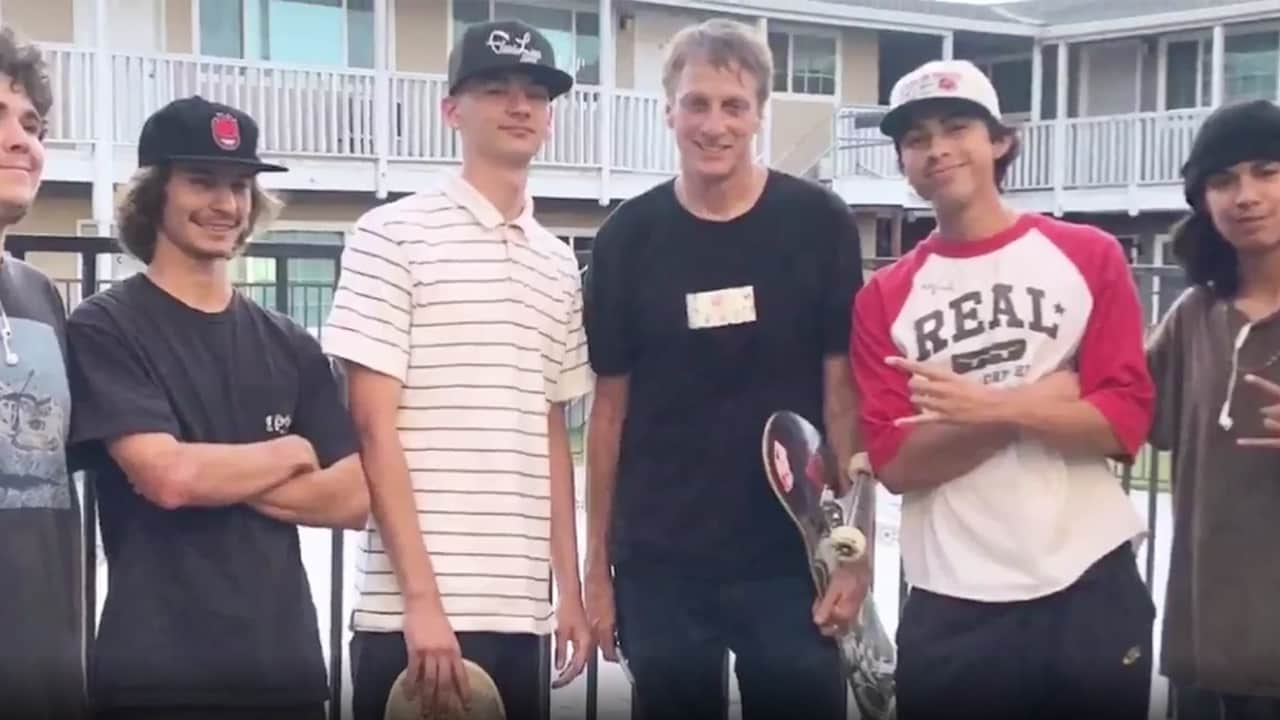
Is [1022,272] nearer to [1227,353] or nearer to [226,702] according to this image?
[1227,353]

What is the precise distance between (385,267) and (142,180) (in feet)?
1.85

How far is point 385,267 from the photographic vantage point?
3035 millimetres

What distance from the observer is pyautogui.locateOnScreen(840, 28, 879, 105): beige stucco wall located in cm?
2236

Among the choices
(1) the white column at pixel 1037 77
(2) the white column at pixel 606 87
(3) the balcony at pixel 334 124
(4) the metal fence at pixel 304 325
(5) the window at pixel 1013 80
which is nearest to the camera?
(4) the metal fence at pixel 304 325

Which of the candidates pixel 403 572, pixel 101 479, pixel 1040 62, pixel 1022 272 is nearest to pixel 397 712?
pixel 403 572

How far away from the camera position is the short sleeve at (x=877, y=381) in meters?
3.10

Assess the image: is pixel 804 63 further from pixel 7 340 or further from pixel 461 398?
pixel 7 340

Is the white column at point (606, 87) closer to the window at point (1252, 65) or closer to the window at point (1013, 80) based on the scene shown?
the window at point (1013, 80)

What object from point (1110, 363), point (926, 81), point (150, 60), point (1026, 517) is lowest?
point (1026, 517)

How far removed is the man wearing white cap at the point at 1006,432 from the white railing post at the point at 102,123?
13857 mm

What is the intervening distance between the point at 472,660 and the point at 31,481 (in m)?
0.99

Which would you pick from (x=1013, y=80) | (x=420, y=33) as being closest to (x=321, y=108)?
(x=420, y=33)

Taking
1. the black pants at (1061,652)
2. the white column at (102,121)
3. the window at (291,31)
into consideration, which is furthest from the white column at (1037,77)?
the black pants at (1061,652)

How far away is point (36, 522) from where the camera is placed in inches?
106
